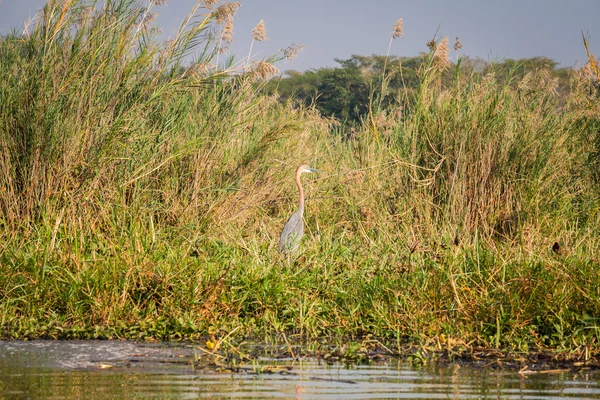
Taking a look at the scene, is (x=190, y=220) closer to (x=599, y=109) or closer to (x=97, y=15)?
(x=97, y=15)

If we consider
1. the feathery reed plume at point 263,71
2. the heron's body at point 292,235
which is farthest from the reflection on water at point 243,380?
the feathery reed plume at point 263,71

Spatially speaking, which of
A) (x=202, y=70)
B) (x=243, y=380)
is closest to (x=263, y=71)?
(x=202, y=70)

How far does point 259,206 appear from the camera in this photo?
899 centimetres

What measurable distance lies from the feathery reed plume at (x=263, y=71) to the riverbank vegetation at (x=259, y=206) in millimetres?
21

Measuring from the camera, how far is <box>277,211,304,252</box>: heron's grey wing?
285 inches

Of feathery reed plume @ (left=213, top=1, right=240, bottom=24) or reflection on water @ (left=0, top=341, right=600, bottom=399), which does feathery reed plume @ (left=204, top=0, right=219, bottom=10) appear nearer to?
feathery reed plume @ (left=213, top=1, right=240, bottom=24)

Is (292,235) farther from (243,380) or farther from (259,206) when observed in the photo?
(243,380)

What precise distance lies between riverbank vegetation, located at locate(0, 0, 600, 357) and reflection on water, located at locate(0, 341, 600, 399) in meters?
0.50

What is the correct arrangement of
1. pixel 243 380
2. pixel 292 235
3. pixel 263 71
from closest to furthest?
pixel 243 380 < pixel 292 235 < pixel 263 71

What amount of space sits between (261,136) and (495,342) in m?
4.65

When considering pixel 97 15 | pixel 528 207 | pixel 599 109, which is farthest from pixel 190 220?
pixel 599 109

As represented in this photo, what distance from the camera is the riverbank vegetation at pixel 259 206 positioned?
18.0 feet

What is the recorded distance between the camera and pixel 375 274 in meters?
6.26

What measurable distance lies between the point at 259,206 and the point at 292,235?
1.56m
